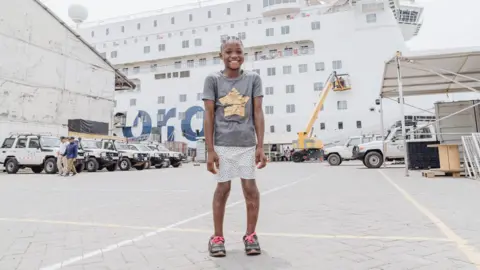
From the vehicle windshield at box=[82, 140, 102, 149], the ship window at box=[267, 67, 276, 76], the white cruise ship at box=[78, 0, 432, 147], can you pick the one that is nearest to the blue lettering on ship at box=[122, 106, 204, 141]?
the white cruise ship at box=[78, 0, 432, 147]

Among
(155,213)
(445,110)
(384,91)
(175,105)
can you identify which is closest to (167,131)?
(175,105)

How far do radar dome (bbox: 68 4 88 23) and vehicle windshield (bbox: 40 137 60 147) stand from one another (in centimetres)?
3298

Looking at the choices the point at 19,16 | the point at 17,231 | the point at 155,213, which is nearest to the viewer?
the point at 17,231

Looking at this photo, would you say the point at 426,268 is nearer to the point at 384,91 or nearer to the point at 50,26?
the point at 384,91

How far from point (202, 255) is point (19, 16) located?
24.4m

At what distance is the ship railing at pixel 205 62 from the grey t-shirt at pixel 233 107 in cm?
3233

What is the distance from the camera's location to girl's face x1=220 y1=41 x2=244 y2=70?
2.50 metres

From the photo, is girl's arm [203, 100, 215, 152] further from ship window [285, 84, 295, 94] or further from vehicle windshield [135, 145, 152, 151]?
ship window [285, 84, 295, 94]

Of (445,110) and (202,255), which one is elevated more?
(445,110)

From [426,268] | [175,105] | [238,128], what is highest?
[175,105]

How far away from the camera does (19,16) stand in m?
20.6

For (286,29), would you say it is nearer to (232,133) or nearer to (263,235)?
(263,235)

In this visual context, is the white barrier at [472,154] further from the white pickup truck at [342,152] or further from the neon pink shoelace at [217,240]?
the white pickup truck at [342,152]

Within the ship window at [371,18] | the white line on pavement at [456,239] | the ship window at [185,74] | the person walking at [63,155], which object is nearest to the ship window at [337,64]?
the ship window at [371,18]
